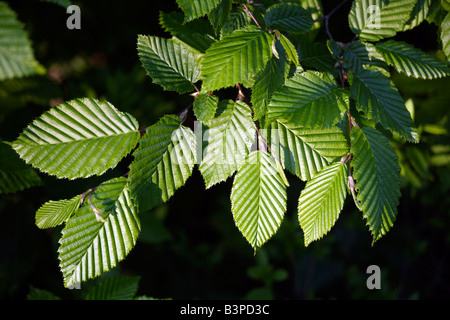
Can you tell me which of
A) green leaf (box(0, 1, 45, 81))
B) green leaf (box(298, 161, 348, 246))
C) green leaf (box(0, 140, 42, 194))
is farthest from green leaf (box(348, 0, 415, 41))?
green leaf (box(0, 140, 42, 194))

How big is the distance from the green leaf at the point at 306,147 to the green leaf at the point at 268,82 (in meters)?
0.08

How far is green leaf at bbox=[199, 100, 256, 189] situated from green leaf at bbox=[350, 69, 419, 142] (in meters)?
0.29

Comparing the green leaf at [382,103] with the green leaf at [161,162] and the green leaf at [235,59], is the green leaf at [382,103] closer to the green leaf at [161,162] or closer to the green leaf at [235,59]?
the green leaf at [235,59]

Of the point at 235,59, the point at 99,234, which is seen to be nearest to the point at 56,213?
the point at 99,234

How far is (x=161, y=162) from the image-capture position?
743 millimetres

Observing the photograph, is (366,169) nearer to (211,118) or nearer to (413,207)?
(211,118)

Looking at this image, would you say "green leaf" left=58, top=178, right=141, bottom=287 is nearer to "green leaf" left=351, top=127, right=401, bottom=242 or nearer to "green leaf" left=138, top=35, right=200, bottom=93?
"green leaf" left=138, top=35, right=200, bottom=93

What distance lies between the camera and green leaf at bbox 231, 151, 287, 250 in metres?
0.75

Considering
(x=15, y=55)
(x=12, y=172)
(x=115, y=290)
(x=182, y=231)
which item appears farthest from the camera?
(x=182, y=231)

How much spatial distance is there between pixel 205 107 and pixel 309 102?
25 centimetres

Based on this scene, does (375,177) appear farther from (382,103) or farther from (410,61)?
(410,61)

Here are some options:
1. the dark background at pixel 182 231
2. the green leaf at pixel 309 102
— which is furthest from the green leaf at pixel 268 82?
the dark background at pixel 182 231

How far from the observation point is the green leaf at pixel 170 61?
2.55ft

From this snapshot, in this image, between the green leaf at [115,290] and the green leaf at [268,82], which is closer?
the green leaf at [268,82]
